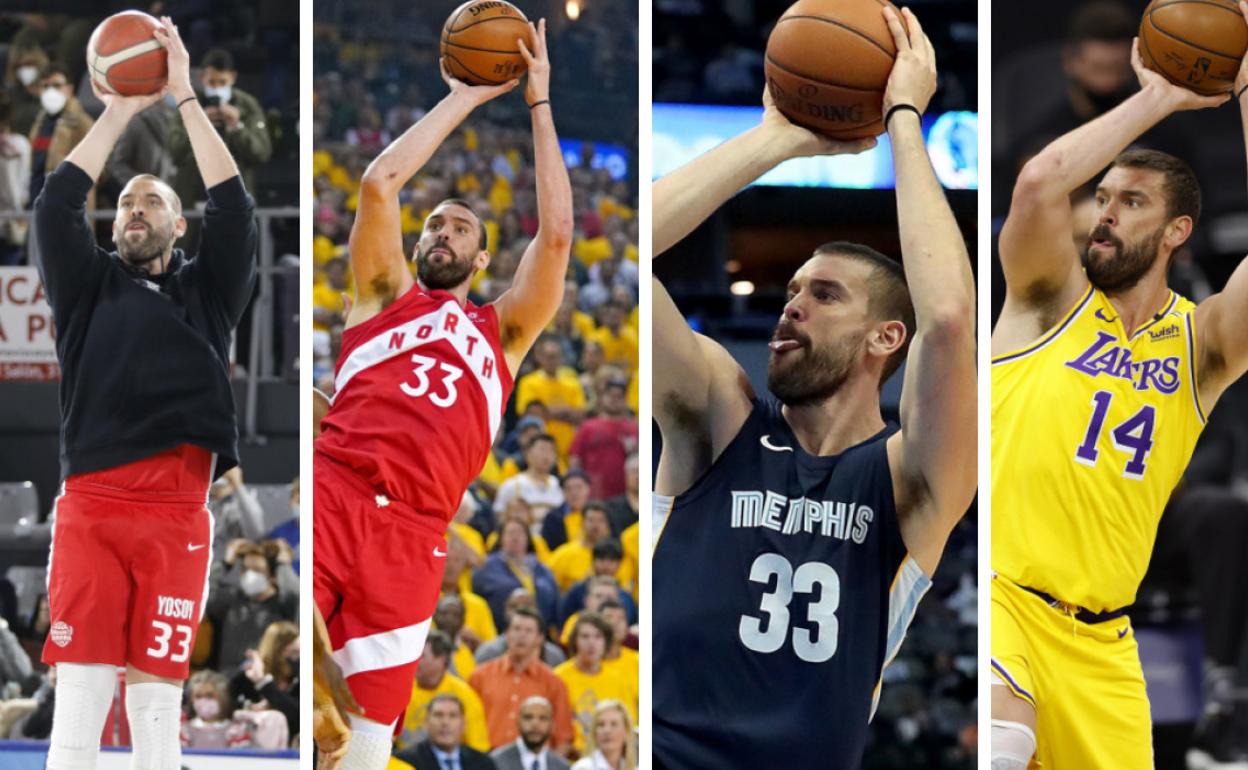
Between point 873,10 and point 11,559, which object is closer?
point 873,10

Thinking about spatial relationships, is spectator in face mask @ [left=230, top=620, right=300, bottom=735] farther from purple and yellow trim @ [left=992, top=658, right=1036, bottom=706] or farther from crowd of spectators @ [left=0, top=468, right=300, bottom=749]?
purple and yellow trim @ [left=992, top=658, right=1036, bottom=706]

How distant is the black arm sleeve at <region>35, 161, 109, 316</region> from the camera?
3.82 m

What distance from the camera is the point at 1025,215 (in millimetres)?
3779

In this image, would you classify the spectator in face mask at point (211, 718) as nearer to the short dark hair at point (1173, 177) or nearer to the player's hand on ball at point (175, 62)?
the player's hand on ball at point (175, 62)

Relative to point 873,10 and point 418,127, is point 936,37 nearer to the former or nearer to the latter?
point 873,10

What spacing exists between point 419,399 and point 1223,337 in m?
1.99

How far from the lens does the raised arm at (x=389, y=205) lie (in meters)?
3.81

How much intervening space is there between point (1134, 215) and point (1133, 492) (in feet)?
2.26

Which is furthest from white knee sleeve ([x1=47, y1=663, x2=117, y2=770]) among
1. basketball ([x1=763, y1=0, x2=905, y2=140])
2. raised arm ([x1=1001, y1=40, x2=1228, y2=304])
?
raised arm ([x1=1001, y1=40, x2=1228, y2=304])

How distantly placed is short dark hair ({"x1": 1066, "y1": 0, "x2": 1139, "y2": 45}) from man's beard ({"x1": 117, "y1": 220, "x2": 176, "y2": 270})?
232cm

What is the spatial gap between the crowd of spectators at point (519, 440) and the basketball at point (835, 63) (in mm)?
523

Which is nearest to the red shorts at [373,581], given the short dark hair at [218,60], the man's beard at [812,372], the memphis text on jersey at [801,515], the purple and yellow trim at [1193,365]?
the memphis text on jersey at [801,515]

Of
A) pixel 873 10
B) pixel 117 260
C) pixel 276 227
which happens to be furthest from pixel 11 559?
pixel 873 10

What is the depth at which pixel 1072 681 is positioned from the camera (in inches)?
143
